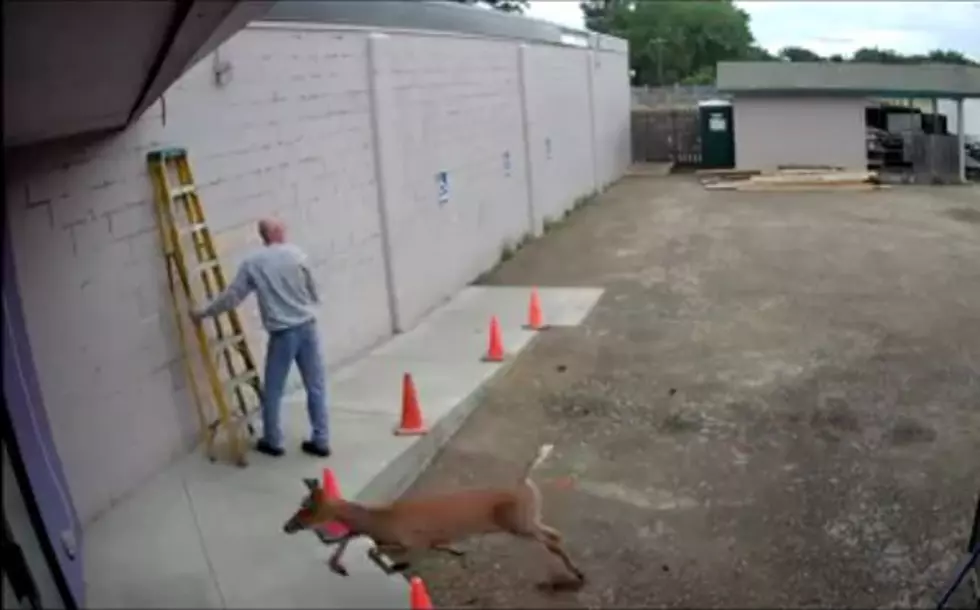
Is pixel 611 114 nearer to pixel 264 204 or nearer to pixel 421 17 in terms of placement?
pixel 421 17

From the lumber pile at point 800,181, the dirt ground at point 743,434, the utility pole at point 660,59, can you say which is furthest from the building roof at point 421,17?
the utility pole at point 660,59

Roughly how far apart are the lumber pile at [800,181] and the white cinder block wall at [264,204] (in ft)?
30.3

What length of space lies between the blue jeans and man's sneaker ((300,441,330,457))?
2cm

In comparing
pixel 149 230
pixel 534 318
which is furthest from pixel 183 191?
pixel 534 318

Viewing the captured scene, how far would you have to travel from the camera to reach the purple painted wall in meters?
5.18

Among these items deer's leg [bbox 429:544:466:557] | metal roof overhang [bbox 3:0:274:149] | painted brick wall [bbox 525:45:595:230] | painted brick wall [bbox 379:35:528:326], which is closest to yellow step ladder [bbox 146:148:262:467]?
metal roof overhang [bbox 3:0:274:149]

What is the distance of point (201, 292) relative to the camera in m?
7.76

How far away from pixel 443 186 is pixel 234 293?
661 centimetres

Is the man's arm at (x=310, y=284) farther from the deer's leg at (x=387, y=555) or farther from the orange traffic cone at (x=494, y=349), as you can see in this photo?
the orange traffic cone at (x=494, y=349)

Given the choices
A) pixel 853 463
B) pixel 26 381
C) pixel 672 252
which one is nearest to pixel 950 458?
pixel 853 463

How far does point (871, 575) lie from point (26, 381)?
4.43 metres

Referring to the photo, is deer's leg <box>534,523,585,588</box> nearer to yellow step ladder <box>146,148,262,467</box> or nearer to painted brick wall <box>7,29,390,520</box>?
yellow step ladder <box>146,148,262,467</box>

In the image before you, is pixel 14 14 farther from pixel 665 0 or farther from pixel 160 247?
pixel 665 0

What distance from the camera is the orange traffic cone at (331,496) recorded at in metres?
6.19
